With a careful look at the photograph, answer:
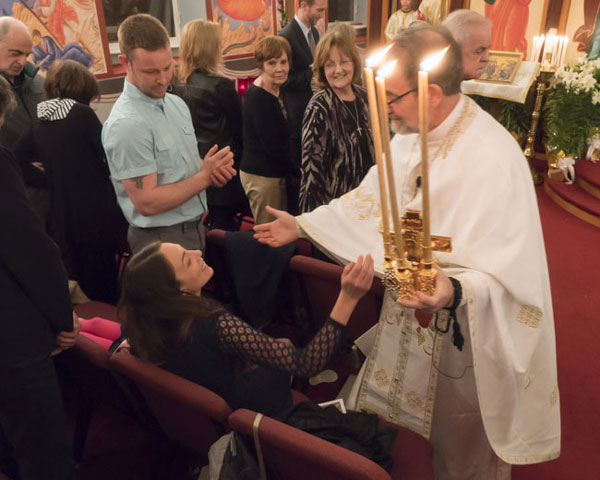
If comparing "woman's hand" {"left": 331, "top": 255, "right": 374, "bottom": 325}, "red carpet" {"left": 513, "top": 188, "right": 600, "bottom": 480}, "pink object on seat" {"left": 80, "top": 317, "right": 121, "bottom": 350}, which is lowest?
"red carpet" {"left": 513, "top": 188, "right": 600, "bottom": 480}

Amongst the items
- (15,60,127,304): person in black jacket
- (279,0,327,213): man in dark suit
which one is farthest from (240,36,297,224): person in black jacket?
(15,60,127,304): person in black jacket

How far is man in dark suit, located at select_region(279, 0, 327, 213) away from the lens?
3.82 meters

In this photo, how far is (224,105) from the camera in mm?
3598

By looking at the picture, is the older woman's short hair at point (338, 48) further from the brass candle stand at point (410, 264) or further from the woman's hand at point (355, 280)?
the brass candle stand at point (410, 264)

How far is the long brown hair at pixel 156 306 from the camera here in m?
1.77

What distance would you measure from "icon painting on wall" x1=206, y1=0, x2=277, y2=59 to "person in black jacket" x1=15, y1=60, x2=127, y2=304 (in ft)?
14.5

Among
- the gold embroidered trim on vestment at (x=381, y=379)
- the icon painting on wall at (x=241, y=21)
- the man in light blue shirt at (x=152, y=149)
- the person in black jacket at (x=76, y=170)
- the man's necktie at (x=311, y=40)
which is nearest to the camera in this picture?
the gold embroidered trim on vestment at (x=381, y=379)

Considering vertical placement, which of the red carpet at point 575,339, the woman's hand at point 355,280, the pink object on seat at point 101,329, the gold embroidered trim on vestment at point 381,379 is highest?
the woman's hand at point 355,280

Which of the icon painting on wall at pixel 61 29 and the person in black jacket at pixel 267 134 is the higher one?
the icon painting on wall at pixel 61 29

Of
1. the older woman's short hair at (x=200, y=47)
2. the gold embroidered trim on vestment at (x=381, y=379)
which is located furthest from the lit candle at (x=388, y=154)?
the older woman's short hair at (x=200, y=47)

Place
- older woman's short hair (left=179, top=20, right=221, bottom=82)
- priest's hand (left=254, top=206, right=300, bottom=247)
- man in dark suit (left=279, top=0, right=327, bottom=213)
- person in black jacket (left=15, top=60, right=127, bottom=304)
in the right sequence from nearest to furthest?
priest's hand (left=254, top=206, right=300, bottom=247) < person in black jacket (left=15, top=60, right=127, bottom=304) < older woman's short hair (left=179, top=20, right=221, bottom=82) < man in dark suit (left=279, top=0, right=327, bottom=213)

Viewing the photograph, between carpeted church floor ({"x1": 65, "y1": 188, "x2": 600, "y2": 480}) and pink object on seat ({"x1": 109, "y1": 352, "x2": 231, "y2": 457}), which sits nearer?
pink object on seat ({"x1": 109, "y1": 352, "x2": 231, "y2": 457})

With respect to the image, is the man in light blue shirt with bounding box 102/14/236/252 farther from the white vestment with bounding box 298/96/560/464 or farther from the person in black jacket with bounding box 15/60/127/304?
the white vestment with bounding box 298/96/560/464

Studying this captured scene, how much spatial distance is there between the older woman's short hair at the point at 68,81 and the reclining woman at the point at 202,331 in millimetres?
1489
